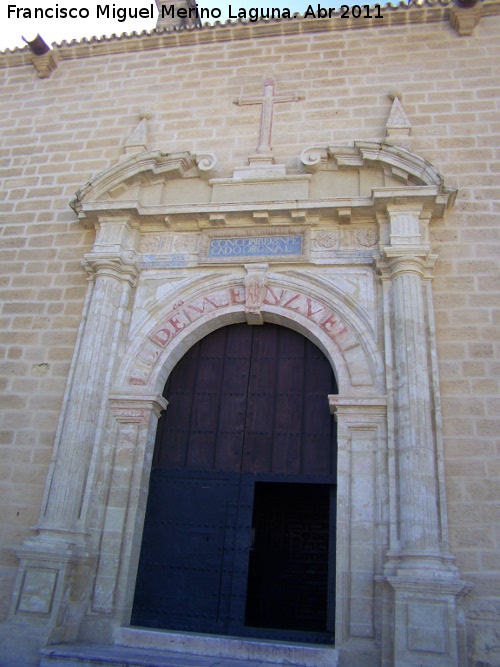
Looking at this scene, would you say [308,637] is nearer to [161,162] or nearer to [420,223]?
[420,223]

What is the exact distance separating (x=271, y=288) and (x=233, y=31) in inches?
157

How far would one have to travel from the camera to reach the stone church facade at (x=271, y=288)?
543cm

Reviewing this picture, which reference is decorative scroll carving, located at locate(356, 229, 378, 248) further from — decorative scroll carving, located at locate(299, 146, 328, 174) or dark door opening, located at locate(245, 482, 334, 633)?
dark door opening, located at locate(245, 482, 334, 633)

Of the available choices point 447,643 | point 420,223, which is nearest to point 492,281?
point 420,223

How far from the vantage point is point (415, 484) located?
5.40 meters

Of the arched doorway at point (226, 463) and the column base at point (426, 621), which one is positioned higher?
the arched doorway at point (226, 463)

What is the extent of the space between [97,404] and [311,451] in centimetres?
227

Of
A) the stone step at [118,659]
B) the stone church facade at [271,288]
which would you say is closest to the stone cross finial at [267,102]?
the stone church facade at [271,288]

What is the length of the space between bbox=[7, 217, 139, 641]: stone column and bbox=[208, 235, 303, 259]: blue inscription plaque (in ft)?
3.20

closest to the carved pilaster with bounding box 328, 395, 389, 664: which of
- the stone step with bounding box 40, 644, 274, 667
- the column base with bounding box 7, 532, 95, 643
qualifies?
the stone step with bounding box 40, 644, 274, 667

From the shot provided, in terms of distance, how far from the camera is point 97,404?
647 centimetres

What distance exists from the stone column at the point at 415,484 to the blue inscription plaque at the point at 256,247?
995mm

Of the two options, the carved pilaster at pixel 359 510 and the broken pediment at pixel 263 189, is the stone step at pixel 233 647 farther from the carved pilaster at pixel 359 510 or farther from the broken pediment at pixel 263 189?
the broken pediment at pixel 263 189

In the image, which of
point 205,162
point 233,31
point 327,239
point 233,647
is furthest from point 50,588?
point 233,31
